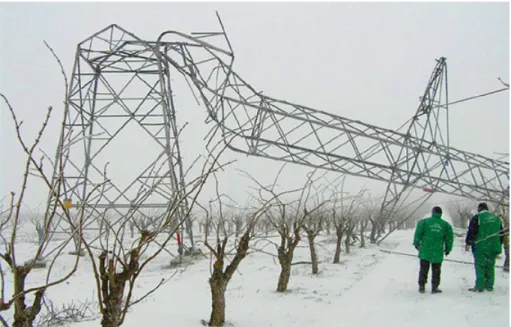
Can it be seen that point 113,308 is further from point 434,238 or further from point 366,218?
point 366,218

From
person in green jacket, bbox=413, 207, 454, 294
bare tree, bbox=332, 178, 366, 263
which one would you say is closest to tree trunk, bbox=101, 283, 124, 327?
person in green jacket, bbox=413, 207, 454, 294

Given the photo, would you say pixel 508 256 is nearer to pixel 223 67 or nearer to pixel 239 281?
pixel 239 281

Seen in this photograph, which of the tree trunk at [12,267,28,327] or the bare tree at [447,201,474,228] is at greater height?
the bare tree at [447,201,474,228]

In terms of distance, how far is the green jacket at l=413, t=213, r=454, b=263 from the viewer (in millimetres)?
6090

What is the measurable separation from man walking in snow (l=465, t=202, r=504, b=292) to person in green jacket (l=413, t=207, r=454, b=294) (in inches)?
14.3

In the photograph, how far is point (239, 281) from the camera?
8.05m

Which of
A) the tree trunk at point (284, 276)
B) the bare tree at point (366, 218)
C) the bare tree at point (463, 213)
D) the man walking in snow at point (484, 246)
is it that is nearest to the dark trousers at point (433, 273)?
the man walking in snow at point (484, 246)

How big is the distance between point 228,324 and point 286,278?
210 centimetres

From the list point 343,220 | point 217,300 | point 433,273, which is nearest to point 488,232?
point 433,273

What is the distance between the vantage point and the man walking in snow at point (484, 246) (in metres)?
5.98

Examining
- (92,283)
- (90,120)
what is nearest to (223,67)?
(90,120)

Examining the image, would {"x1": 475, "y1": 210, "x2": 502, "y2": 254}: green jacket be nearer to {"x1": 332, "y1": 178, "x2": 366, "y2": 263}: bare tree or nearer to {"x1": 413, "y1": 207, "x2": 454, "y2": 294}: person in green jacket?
{"x1": 413, "y1": 207, "x2": 454, "y2": 294}: person in green jacket

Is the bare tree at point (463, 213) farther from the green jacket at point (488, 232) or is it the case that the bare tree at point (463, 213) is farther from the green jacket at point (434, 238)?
the green jacket at point (434, 238)

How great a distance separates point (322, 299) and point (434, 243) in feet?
6.15
